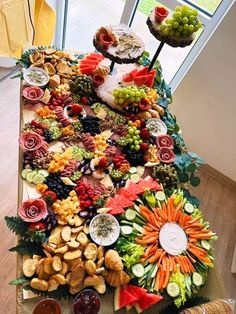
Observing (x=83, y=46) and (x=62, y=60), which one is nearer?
(x=62, y=60)

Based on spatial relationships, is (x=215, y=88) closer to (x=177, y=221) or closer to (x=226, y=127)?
(x=226, y=127)

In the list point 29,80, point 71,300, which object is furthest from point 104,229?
point 29,80

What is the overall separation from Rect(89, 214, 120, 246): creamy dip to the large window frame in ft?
4.69

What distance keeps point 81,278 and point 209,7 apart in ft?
6.16

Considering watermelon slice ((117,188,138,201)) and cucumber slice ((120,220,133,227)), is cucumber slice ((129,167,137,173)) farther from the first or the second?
cucumber slice ((120,220,133,227))

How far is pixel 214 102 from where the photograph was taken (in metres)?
2.30

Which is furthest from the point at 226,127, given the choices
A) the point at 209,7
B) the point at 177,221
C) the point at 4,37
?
the point at 4,37

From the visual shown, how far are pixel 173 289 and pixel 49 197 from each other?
664 millimetres

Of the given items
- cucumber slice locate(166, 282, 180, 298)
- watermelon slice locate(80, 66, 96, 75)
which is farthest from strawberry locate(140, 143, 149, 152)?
cucumber slice locate(166, 282, 180, 298)

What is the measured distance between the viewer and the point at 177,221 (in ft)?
4.81

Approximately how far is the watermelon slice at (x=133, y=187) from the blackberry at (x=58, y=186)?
289 mm

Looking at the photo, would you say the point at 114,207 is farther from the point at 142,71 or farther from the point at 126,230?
the point at 142,71

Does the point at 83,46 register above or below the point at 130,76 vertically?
below

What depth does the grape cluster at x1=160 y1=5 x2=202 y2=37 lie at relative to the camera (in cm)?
159
